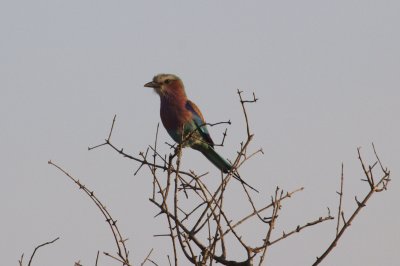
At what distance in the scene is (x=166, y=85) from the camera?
705cm

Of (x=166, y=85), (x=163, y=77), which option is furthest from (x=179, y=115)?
(x=163, y=77)

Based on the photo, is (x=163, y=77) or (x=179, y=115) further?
(x=163, y=77)

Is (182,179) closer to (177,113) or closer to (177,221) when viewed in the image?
(177,221)

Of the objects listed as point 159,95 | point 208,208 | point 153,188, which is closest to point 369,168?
point 208,208

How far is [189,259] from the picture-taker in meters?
3.38

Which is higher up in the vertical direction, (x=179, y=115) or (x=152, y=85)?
(x=152, y=85)

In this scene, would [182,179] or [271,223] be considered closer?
[271,223]

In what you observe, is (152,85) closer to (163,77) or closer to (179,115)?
(163,77)

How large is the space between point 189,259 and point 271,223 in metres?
0.42

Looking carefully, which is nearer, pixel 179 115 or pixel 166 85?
pixel 179 115

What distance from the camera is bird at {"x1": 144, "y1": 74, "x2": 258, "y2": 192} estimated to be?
6.55m

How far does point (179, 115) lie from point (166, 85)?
1.66ft

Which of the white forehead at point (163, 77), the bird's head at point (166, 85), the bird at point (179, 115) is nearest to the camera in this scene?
the bird at point (179, 115)

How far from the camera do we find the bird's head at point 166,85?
698 cm
